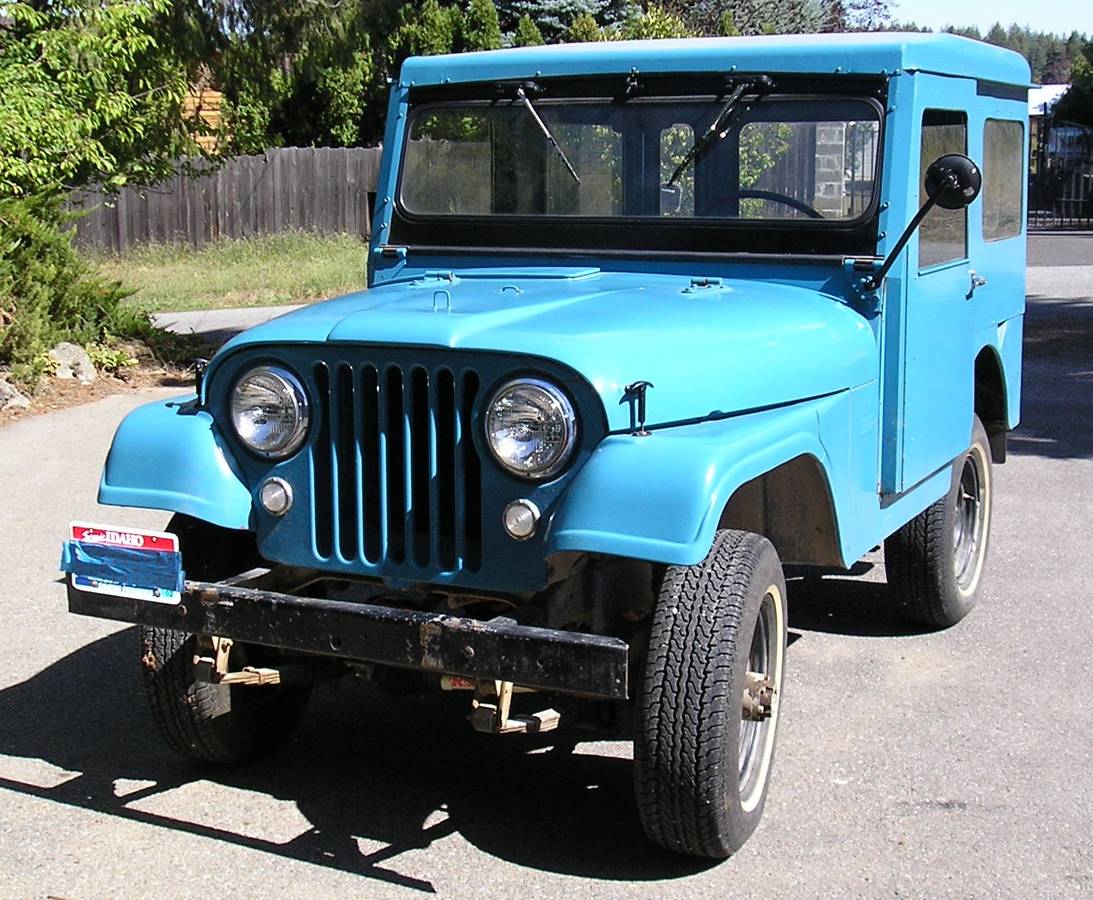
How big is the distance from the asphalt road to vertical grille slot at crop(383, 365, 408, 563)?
0.87 metres

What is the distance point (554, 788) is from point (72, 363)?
28.3ft

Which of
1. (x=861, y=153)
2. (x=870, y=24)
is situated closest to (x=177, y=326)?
(x=861, y=153)

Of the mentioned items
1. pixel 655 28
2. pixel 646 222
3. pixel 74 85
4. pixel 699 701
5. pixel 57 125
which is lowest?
pixel 699 701

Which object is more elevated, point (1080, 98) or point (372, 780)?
point (1080, 98)

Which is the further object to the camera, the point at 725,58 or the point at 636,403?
the point at 725,58

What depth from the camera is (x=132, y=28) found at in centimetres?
1155

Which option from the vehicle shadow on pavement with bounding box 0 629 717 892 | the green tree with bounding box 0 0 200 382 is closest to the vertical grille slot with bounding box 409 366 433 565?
the vehicle shadow on pavement with bounding box 0 629 717 892

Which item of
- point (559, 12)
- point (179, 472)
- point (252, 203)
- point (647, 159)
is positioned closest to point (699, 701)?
point (179, 472)

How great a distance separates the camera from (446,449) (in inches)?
150

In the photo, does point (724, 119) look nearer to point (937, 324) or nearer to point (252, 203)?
point (937, 324)

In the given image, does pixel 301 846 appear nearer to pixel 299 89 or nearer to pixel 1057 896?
pixel 1057 896

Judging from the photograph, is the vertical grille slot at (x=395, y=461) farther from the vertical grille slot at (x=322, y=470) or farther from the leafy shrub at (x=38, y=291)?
the leafy shrub at (x=38, y=291)

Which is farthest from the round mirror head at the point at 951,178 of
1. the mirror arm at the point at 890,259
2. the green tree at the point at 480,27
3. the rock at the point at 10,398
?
the green tree at the point at 480,27

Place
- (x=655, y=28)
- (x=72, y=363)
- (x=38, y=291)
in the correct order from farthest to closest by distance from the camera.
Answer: (x=655, y=28)
(x=72, y=363)
(x=38, y=291)
